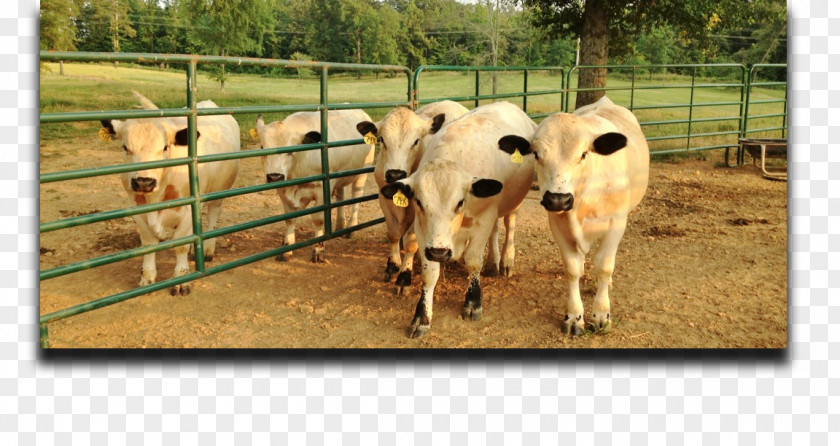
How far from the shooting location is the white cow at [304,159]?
5609mm

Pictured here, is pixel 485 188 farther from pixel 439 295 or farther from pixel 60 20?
pixel 60 20

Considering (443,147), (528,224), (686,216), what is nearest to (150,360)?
(443,147)

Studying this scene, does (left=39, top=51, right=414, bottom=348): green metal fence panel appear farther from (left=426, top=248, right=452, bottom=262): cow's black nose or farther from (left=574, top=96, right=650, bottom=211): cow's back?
(left=574, top=96, right=650, bottom=211): cow's back

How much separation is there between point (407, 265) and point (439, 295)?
362mm

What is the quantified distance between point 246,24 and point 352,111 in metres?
18.0

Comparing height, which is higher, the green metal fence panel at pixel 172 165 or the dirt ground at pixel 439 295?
the green metal fence panel at pixel 172 165

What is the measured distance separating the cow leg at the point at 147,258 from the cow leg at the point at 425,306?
2150 millimetres

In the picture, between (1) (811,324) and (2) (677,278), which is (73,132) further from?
(1) (811,324)

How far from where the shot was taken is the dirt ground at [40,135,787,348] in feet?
14.2

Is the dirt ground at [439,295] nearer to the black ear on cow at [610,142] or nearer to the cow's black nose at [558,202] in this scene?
the cow's black nose at [558,202]

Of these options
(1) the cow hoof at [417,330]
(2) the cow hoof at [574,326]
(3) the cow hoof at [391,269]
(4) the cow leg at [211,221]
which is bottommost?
(1) the cow hoof at [417,330]

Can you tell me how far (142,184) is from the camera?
4.41 metres

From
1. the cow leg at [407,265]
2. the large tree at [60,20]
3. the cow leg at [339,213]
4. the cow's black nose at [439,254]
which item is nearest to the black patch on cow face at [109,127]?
the large tree at [60,20]

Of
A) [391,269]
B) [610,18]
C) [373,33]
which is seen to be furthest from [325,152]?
[373,33]
